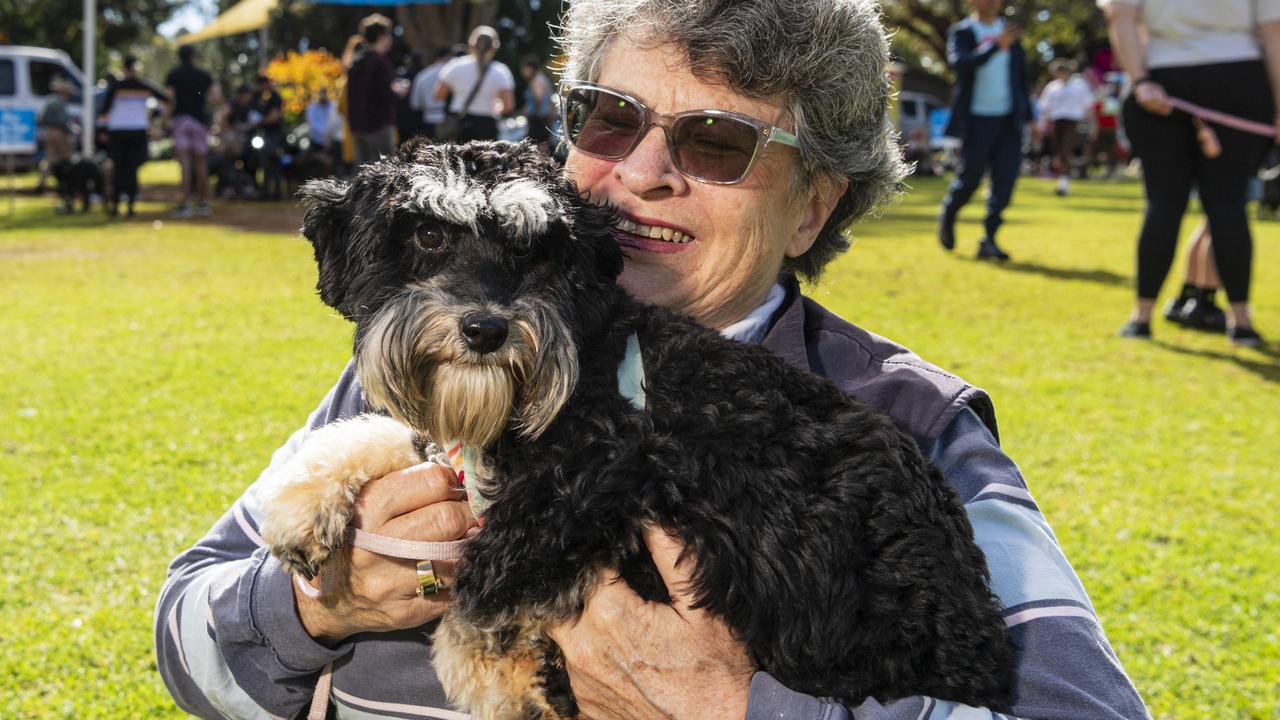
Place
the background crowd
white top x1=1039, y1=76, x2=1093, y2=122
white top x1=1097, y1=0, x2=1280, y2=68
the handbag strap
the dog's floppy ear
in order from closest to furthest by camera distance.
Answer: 1. the dog's floppy ear
2. white top x1=1097, y1=0, x2=1280, y2=68
3. the handbag strap
4. the background crowd
5. white top x1=1039, y1=76, x2=1093, y2=122

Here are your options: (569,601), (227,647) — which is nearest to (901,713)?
(569,601)

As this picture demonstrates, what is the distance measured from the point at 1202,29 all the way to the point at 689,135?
7179 mm

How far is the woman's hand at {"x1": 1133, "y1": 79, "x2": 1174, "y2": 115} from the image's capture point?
812 cm

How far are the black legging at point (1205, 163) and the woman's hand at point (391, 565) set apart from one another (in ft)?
26.1

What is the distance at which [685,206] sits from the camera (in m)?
2.74

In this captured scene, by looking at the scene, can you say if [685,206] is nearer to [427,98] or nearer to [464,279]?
[464,279]

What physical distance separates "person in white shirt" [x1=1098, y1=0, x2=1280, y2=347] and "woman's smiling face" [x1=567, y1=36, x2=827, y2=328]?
6.60 m

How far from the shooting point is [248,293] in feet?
37.3

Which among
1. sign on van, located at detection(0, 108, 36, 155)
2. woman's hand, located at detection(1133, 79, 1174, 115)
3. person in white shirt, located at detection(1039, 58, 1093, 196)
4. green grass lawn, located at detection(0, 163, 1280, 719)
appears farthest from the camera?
person in white shirt, located at detection(1039, 58, 1093, 196)

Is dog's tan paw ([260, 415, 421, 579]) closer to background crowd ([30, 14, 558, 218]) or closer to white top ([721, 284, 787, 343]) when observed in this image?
white top ([721, 284, 787, 343])

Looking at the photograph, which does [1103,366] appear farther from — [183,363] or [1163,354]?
[183,363]

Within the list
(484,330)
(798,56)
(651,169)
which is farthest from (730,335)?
(484,330)

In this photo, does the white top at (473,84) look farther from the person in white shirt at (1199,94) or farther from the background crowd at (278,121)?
the person in white shirt at (1199,94)

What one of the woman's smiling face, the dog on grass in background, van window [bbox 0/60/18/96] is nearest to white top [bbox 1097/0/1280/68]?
the woman's smiling face
